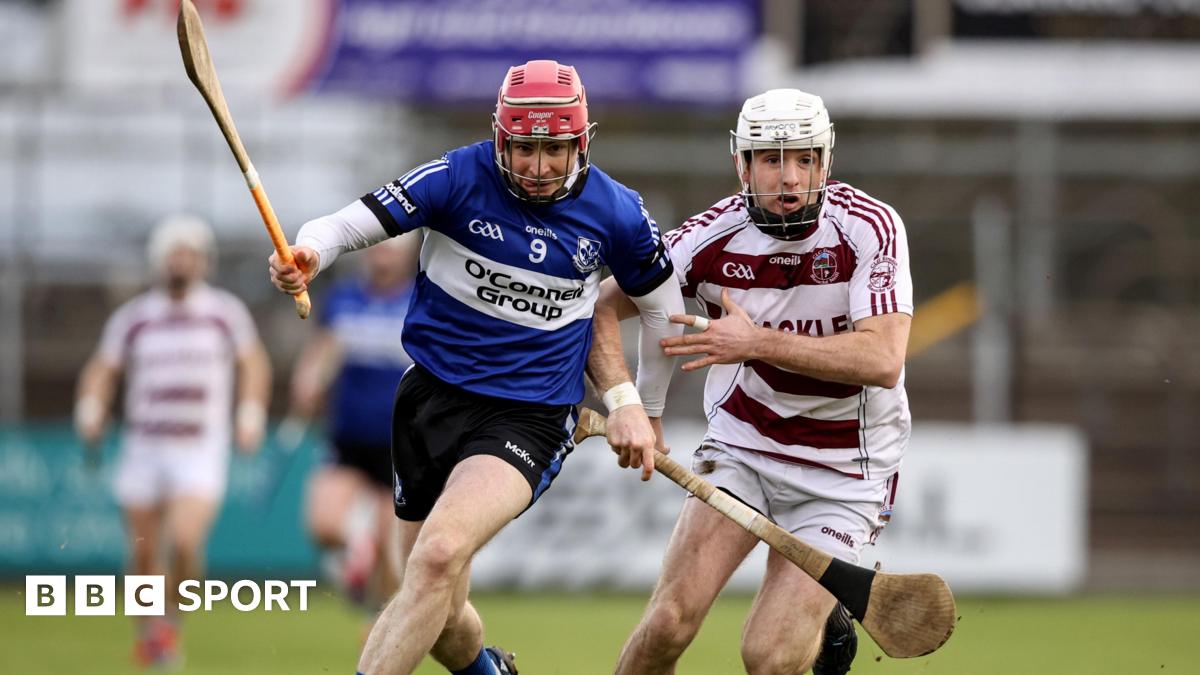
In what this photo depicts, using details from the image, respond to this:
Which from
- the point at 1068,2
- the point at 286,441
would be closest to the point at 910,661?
the point at 286,441

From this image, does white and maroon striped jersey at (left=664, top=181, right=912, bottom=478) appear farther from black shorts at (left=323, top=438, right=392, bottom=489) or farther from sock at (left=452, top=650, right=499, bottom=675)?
black shorts at (left=323, top=438, right=392, bottom=489)

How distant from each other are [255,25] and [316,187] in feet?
5.12

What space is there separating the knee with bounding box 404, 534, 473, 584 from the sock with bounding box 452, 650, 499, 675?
2.85 ft

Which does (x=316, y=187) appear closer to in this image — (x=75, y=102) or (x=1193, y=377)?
(x=75, y=102)

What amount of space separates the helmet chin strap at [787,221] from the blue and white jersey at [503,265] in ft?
1.14

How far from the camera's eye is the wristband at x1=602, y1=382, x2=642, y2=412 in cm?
604

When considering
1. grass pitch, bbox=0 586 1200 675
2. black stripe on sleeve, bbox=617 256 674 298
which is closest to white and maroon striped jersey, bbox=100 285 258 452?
grass pitch, bbox=0 586 1200 675

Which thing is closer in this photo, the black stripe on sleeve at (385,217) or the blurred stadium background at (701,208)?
the black stripe on sleeve at (385,217)

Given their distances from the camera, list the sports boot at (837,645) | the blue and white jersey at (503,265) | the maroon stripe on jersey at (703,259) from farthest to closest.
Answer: the sports boot at (837,645), the maroon stripe on jersey at (703,259), the blue and white jersey at (503,265)

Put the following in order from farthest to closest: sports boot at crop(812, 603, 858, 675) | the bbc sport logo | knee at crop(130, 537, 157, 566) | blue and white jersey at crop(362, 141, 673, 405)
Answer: the bbc sport logo < knee at crop(130, 537, 157, 566) < sports boot at crop(812, 603, 858, 675) < blue and white jersey at crop(362, 141, 673, 405)

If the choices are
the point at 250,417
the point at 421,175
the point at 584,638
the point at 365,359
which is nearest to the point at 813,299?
the point at 421,175

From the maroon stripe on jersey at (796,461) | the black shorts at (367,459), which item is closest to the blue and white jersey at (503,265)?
the maroon stripe on jersey at (796,461)

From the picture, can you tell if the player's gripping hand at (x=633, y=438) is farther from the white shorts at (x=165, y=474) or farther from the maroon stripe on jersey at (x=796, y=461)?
the white shorts at (x=165, y=474)

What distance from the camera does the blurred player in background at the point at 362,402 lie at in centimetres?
947
